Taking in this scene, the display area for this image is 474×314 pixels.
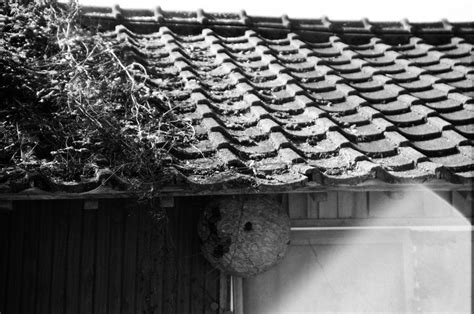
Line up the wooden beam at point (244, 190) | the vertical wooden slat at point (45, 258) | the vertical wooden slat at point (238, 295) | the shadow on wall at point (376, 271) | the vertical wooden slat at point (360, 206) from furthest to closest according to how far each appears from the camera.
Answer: the vertical wooden slat at point (360, 206) → the shadow on wall at point (376, 271) → the vertical wooden slat at point (238, 295) → the vertical wooden slat at point (45, 258) → the wooden beam at point (244, 190)

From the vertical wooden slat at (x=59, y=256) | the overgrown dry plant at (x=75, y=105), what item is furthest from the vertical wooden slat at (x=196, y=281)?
the vertical wooden slat at (x=59, y=256)

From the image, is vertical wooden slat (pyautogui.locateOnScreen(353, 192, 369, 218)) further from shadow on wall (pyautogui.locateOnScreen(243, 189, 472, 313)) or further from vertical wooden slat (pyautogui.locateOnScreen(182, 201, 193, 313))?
vertical wooden slat (pyautogui.locateOnScreen(182, 201, 193, 313))

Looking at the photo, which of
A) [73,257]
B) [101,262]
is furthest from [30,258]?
[101,262]

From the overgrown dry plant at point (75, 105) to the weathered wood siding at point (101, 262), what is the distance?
2.26 ft

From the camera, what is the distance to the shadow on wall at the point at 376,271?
4.73 m

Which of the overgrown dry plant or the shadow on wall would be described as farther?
the shadow on wall

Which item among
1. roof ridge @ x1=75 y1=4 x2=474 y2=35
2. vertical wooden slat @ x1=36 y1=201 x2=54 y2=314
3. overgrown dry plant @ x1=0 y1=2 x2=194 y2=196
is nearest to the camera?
overgrown dry plant @ x1=0 y1=2 x2=194 y2=196

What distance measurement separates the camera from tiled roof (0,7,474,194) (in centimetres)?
405

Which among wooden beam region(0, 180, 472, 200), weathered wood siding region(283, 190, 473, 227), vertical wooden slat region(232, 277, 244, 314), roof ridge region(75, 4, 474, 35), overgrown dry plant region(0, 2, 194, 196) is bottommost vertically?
vertical wooden slat region(232, 277, 244, 314)

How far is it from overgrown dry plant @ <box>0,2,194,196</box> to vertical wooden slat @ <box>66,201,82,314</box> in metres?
0.74

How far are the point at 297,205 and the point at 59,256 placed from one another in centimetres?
205

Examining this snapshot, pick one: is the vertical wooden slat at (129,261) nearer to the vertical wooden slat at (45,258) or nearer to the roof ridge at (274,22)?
the vertical wooden slat at (45,258)

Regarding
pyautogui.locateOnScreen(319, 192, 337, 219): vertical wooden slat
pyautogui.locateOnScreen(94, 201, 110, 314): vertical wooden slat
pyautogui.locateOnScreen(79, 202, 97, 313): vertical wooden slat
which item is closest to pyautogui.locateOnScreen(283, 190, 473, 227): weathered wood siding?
pyautogui.locateOnScreen(319, 192, 337, 219): vertical wooden slat

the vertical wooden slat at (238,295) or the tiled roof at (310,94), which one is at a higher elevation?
the tiled roof at (310,94)
